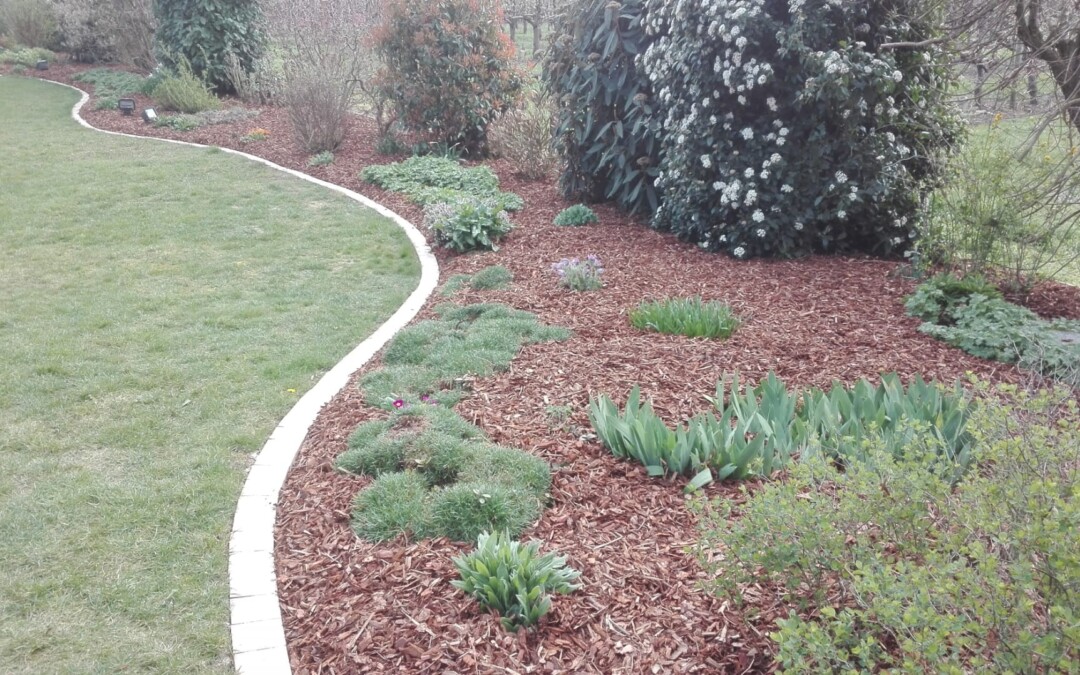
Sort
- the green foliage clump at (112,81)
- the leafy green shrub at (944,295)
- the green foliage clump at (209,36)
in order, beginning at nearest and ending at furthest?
the leafy green shrub at (944,295) → the green foliage clump at (209,36) → the green foliage clump at (112,81)

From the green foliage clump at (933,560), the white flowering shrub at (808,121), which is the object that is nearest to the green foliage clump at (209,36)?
the white flowering shrub at (808,121)

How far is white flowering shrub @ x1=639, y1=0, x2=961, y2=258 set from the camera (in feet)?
20.8

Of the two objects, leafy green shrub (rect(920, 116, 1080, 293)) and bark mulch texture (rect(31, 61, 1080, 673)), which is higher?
leafy green shrub (rect(920, 116, 1080, 293))

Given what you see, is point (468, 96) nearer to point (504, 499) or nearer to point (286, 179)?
point (286, 179)

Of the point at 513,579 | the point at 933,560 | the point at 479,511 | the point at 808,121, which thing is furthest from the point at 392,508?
the point at 808,121

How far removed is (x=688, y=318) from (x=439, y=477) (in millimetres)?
2220

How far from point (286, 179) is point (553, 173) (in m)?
3.58

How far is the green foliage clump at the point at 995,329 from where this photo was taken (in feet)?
14.6

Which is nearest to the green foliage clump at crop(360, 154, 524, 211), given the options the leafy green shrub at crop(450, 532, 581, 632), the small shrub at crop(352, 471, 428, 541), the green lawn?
the green lawn

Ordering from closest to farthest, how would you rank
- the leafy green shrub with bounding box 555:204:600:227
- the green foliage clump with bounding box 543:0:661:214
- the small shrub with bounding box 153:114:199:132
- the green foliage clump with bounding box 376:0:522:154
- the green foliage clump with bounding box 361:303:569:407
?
the green foliage clump with bounding box 361:303:569:407, the green foliage clump with bounding box 543:0:661:214, the leafy green shrub with bounding box 555:204:600:227, the green foliage clump with bounding box 376:0:522:154, the small shrub with bounding box 153:114:199:132

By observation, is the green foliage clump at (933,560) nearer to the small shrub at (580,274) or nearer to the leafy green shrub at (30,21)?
the small shrub at (580,274)

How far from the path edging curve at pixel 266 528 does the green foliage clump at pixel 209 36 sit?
39.7 ft

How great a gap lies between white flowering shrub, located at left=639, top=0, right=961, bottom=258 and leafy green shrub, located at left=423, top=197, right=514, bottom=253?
73.5 inches

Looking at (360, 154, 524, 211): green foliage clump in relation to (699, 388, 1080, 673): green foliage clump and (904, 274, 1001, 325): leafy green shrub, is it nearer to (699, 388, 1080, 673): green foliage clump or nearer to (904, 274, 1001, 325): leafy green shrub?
(904, 274, 1001, 325): leafy green shrub
